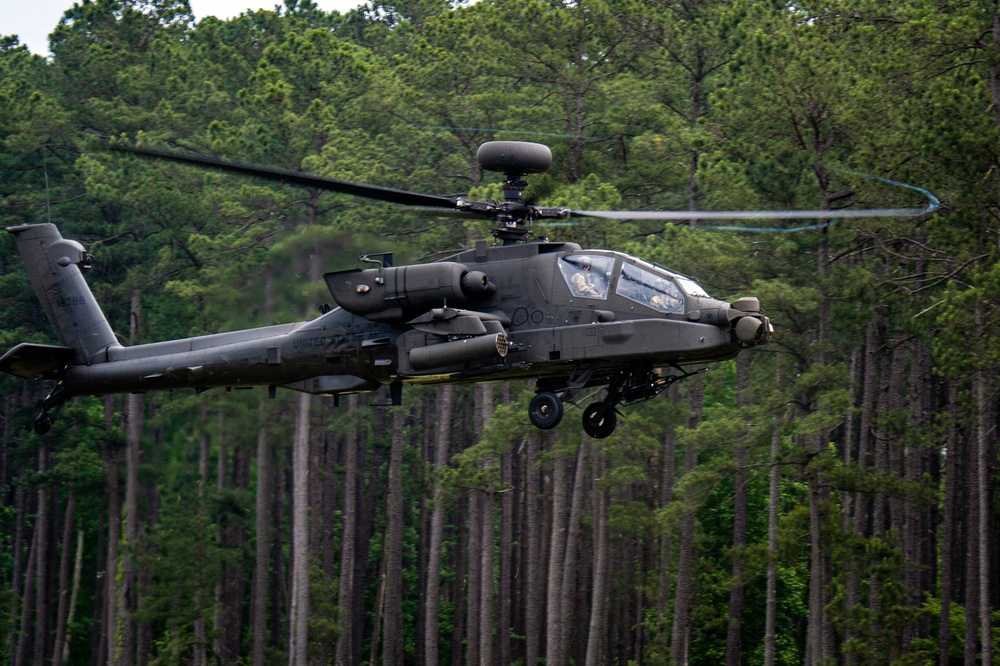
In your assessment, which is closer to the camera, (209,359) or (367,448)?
(209,359)

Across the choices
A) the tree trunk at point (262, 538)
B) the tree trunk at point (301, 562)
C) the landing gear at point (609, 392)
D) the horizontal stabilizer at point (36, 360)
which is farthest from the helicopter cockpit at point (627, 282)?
the tree trunk at point (262, 538)

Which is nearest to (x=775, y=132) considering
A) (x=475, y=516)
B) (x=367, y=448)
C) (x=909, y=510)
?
(x=909, y=510)

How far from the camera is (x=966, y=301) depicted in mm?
20453

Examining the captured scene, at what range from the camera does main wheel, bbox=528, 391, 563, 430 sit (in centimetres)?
1588

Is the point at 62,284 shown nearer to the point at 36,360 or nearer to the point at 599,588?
the point at 36,360

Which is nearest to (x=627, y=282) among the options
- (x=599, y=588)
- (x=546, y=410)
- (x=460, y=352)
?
(x=546, y=410)

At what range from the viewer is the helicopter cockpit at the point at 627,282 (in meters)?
15.4

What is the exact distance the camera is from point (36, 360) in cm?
1917

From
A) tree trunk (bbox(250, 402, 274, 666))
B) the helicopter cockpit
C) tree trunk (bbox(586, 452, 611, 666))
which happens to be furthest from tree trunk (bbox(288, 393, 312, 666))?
the helicopter cockpit

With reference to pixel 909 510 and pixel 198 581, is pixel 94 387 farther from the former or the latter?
pixel 909 510

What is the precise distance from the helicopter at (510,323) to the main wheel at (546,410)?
0.01 meters

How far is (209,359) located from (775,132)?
11.6 metres

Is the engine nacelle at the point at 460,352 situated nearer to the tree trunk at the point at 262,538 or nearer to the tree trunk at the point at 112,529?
the tree trunk at the point at 262,538

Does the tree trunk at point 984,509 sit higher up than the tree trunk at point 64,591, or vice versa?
the tree trunk at point 984,509
